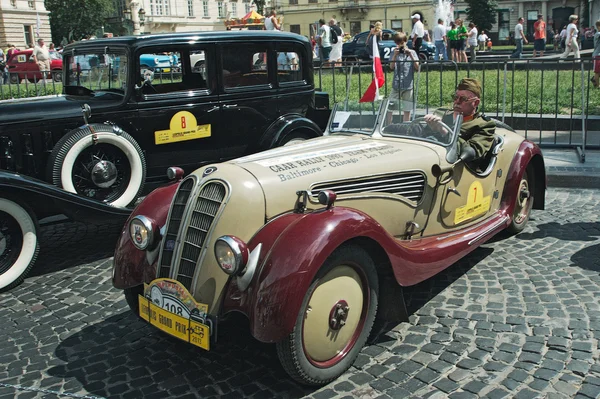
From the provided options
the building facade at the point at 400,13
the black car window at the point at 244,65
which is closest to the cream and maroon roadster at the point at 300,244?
the black car window at the point at 244,65

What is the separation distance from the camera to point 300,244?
310 centimetres

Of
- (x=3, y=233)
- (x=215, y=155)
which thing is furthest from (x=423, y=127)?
(x=3, y=233)

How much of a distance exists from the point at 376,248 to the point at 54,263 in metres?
3.40

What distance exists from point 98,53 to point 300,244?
4.16 meters

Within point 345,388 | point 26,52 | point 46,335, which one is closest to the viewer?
point 345,388

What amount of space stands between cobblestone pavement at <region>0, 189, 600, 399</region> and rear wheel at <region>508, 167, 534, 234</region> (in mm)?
464

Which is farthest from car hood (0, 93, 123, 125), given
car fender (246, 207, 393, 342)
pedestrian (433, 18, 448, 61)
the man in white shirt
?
pedestrian (433, 18, 448, 61)

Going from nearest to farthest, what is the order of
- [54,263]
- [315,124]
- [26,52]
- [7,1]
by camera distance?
[54,263]
[315,124]
[26,52]
[7,1]

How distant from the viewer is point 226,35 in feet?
20.9

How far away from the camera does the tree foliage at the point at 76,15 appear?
60531 mm

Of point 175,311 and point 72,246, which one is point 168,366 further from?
point 72,246

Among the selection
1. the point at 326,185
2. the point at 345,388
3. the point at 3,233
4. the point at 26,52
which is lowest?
the point at 345,388

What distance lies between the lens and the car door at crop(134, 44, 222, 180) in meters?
5.97

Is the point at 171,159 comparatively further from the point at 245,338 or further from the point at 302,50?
the point at 245,338
